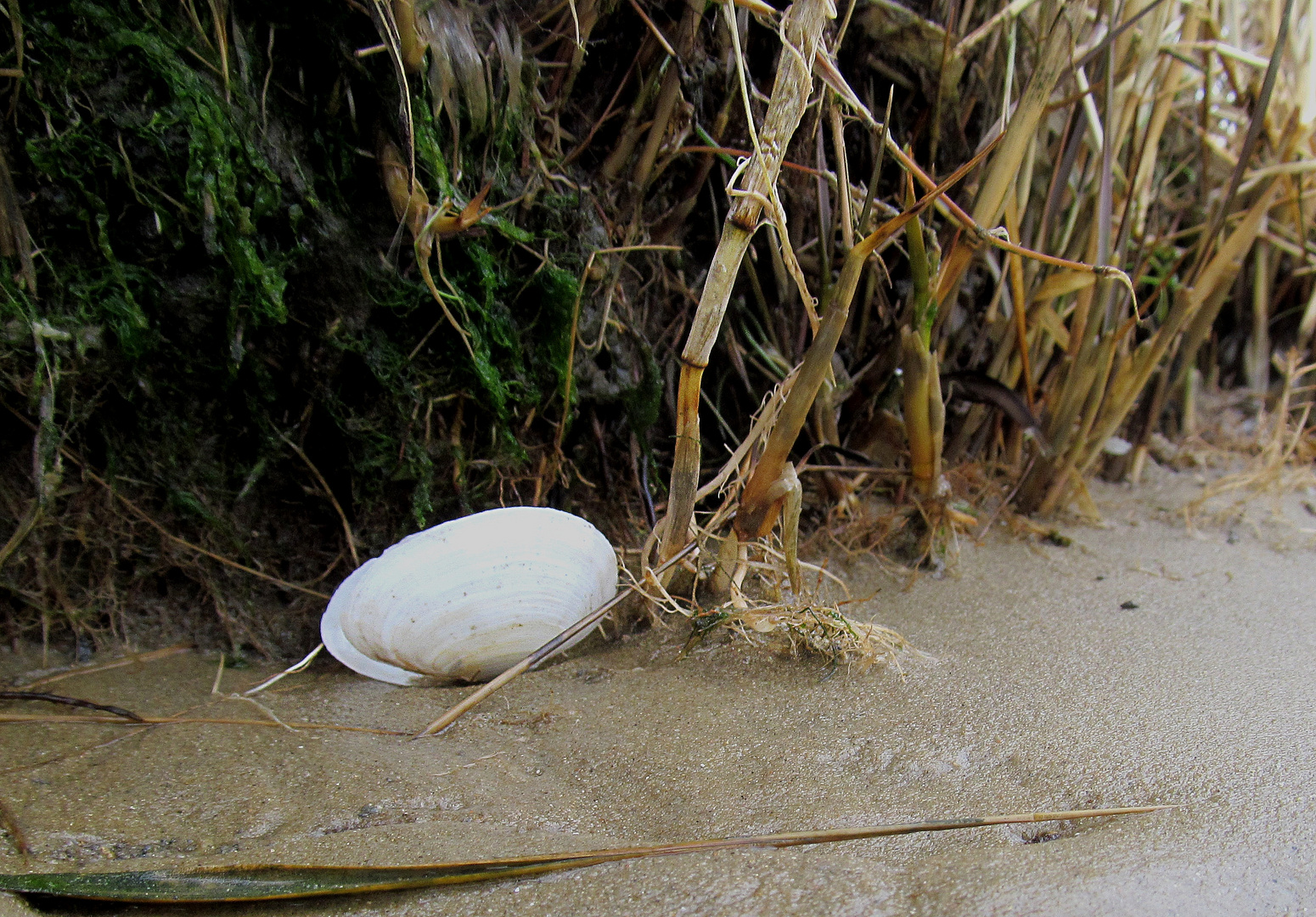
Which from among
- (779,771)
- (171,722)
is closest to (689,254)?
(779,771)

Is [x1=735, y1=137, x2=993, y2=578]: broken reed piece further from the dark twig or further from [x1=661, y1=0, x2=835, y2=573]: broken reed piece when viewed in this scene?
the dark twig

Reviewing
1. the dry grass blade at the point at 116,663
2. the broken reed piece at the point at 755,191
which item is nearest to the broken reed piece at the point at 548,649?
the broken reed piece at the point at 755,191

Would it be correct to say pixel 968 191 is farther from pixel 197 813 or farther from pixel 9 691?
pixel 9 691

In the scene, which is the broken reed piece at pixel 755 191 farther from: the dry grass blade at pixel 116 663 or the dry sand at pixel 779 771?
the dry grass blade at pixel 116 663

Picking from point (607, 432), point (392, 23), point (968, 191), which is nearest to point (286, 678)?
point (607, 432)

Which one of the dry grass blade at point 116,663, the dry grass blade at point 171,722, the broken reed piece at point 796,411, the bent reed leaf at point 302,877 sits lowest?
the dry grass blade at point 116,663

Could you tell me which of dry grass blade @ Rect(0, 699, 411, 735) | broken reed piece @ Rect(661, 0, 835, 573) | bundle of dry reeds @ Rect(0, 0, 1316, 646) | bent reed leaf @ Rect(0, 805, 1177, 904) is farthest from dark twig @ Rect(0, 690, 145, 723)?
broken reed piece @ Rect(661, 0, 835, 573)
